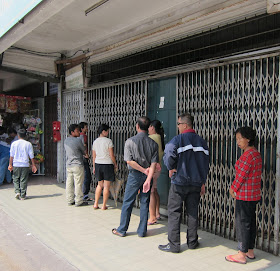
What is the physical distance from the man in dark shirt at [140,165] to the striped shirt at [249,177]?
4.12 feet

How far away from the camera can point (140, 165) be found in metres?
4.32

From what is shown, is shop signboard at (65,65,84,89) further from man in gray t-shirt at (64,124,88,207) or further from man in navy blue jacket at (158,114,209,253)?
man in navy blue jacket at (158,114,209,253)

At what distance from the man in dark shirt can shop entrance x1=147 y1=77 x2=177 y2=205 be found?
119 centimetres

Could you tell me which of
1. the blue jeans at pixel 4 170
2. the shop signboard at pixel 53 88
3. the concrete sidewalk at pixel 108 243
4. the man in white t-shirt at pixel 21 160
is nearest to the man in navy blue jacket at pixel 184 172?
the concrete sidewalk at pixel 108 243

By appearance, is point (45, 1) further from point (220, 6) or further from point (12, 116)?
point (12, 116)

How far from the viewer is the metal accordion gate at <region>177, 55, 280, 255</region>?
389 cm

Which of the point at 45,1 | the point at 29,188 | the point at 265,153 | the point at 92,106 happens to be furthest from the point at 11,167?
the point at 265,153

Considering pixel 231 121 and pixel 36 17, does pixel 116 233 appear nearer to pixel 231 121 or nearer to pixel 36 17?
pixel 231 121

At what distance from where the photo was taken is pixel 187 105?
16.4ft

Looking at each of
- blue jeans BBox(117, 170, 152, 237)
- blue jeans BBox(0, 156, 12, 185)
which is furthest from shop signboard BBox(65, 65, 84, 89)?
blue jeans BBox(117, 170, 152, 237)

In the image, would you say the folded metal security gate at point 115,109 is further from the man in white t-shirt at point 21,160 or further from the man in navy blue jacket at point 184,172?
the man in navy blue jacket at point 184,172

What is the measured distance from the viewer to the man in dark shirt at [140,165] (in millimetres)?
4309

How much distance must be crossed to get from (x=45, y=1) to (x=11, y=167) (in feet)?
12.9

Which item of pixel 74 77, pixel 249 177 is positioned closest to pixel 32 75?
pixel 74 77
